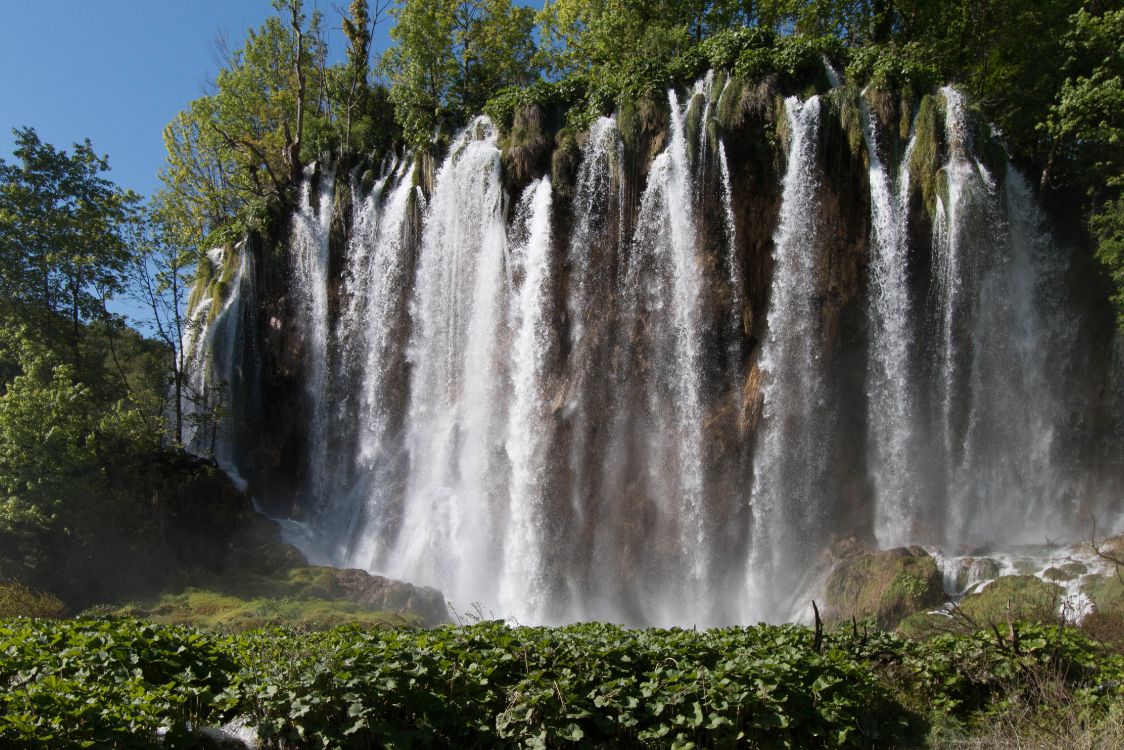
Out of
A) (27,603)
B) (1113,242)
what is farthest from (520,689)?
(1113,242)

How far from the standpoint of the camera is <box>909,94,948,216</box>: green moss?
19.1 meters

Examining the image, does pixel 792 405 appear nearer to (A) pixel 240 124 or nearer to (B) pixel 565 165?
(B) pixel 565 165

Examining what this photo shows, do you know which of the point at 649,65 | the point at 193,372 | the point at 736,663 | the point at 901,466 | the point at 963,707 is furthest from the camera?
the point at 193,372

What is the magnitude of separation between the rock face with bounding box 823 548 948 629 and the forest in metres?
0.15

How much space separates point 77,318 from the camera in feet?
79.9

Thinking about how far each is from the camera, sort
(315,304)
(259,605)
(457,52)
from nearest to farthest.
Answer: (259,605) → (315,304) → (457,52)

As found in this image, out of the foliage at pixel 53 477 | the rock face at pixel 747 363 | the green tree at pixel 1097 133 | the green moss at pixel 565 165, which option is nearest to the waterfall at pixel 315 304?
the rock face at pixel 747 363

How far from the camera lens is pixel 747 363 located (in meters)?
19.7

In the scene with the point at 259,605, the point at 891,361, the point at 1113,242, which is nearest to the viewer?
the point at 259,605

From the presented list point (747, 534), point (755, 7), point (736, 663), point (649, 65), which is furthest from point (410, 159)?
point (736, 663)

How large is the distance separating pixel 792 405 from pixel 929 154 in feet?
21.2

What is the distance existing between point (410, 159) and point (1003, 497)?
64.1 ft

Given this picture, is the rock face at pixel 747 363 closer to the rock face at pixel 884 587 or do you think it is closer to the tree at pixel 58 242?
the rock face at pixel 884 587

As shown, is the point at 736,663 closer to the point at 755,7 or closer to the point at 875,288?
the point at 875,288
